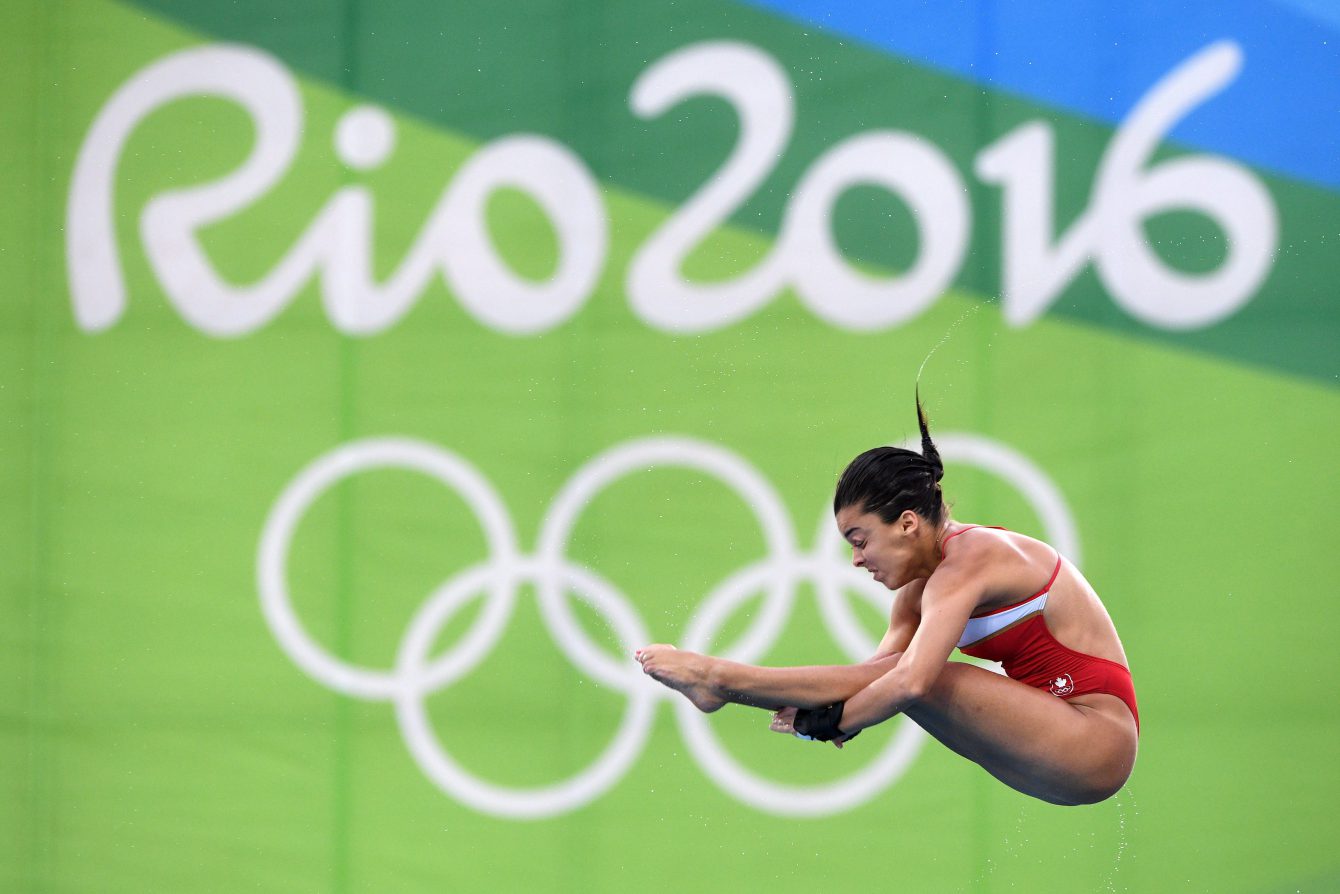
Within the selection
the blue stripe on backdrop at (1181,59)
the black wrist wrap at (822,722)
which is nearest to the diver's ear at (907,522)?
the black wrist wrap at (822,722)

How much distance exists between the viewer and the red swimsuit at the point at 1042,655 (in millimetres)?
3340

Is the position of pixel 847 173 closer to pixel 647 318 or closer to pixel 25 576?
pixel 647 318

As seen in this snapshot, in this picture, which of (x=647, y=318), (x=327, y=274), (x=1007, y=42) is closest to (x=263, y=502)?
(x=327, y=274)

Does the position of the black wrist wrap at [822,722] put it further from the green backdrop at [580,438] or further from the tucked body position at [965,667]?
the green backdrop at [580,438]

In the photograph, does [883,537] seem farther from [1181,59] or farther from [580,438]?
[1181,59]

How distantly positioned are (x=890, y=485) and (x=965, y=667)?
17.6 inches

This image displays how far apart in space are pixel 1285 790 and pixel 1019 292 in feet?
6.24

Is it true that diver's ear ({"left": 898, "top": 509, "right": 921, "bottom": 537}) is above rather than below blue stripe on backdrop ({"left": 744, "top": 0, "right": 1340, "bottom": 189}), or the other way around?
below

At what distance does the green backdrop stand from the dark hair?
5.13 feet

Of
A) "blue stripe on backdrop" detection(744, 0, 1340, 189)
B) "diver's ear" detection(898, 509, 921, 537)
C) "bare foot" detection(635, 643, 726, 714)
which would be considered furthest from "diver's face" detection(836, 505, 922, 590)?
"blue stripe on backdrop" detection(744, 0, 1340, 189)

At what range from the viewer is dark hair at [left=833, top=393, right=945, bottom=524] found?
10.6ft

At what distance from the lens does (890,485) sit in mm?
3232

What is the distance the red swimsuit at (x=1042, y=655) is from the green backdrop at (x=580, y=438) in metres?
1.42

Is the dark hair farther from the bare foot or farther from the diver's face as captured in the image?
the bare foot
